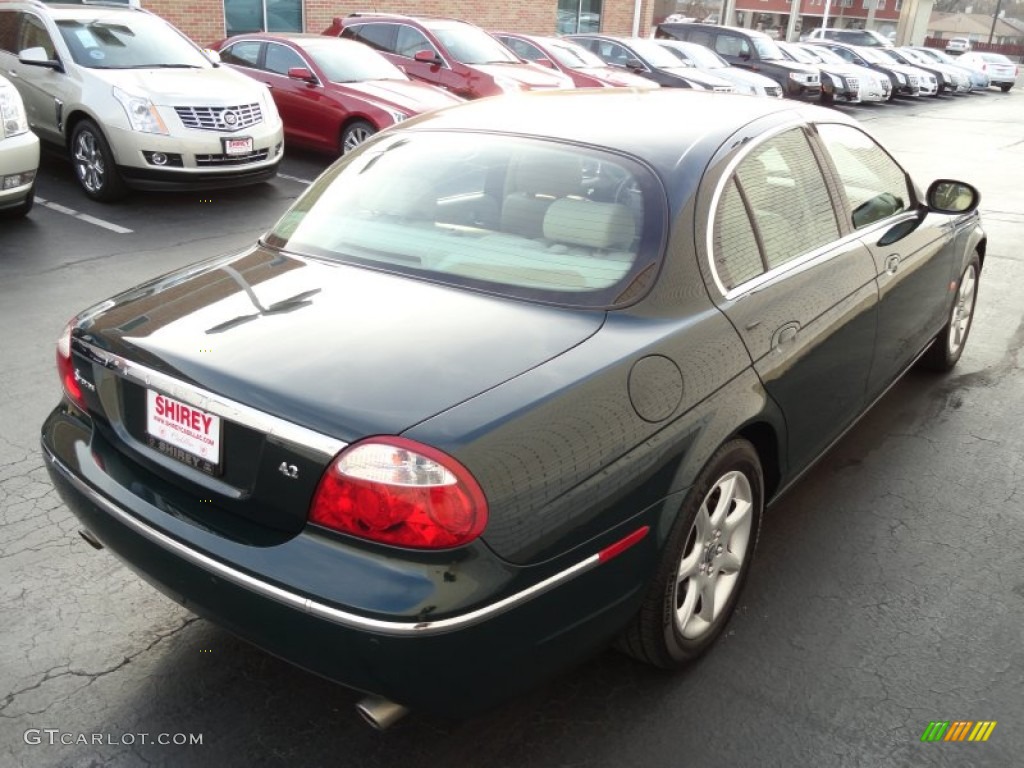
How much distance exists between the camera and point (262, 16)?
18.2 meters

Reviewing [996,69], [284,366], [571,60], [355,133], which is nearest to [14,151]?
[355,133]

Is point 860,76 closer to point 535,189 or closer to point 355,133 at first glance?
point 355,133

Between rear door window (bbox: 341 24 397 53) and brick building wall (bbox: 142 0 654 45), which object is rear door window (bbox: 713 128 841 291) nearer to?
rear door window (bbox: 341 24 397 53)

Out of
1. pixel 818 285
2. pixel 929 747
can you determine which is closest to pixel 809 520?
pixel 818 285

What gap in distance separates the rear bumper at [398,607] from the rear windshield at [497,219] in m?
0.79

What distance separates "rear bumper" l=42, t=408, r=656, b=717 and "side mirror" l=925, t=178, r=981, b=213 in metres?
2.93

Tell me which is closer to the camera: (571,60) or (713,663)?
(713,663)

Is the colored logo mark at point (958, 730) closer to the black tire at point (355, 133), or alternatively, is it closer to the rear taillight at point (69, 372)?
the rear taillight at point (69, 372)

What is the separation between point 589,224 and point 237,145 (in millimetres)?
6675

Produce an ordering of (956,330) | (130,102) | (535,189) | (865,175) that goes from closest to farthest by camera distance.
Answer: (535,189) → (865,175) → (956,330) → (130,102)

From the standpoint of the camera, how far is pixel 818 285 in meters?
3.26

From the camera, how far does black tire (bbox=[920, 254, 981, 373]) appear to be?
505cm

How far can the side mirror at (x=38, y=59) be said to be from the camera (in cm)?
867

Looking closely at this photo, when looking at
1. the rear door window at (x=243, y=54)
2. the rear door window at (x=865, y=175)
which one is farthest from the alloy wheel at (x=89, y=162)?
the rear door window at (x=865, y=175)
